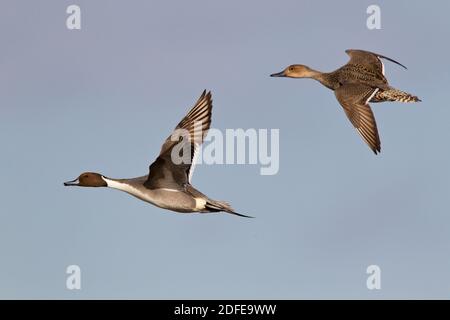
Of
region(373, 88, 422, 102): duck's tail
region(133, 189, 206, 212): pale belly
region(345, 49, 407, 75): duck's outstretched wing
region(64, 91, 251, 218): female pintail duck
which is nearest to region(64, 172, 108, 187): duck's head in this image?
region(64, 91, 251, 218): female pintail duck

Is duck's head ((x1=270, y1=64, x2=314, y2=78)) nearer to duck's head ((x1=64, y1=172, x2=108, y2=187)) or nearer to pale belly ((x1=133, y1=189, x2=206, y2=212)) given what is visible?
duck's head ((x1=64, y1=172, x2=108, y2=187))

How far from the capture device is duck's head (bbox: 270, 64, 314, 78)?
17.7 m

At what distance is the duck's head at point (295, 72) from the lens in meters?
17.7

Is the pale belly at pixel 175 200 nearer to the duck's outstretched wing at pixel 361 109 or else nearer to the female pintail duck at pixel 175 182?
the female pintail duck at pixel 175 182

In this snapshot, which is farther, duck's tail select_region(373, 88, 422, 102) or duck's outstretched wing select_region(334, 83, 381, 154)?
duck's tail select_region(373, 88, 422, 102)

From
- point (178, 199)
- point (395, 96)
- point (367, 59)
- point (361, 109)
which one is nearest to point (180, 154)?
point (178, 199)

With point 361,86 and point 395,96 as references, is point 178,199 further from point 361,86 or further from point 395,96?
point 395,96

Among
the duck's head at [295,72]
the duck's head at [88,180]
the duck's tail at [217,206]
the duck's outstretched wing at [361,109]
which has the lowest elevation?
the duck's tail at [217,206]

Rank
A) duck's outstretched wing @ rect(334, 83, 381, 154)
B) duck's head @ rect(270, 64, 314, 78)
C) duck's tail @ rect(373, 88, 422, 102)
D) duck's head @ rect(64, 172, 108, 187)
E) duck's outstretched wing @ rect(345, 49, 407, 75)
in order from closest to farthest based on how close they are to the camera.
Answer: duck's head @ rect(64, 172, 108, 187) → duck's outstretched wing @ rect(334, 83, 381, 154) → duck's tail @ rect(373, 88, 422, 102) → duck's outstretched wing @ rect(345, 49, 407, 75) → duck's head @ rect(270, 64, 314, 78)

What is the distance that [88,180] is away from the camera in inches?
565

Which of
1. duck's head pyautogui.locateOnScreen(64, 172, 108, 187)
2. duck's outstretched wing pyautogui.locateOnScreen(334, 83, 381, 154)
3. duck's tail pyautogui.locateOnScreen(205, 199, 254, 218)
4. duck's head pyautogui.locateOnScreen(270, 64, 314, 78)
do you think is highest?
duck's head pyautogui.locateOnScreen(270, 64, 314, 78)

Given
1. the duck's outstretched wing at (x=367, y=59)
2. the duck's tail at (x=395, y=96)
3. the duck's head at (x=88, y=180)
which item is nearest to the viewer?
the duck's head at (x=88, y=180)

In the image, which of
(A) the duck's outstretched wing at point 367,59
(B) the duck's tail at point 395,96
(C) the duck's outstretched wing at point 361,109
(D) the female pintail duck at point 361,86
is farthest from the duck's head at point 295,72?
(B) the duck's tail at point 395,96

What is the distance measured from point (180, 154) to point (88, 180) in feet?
4.74
